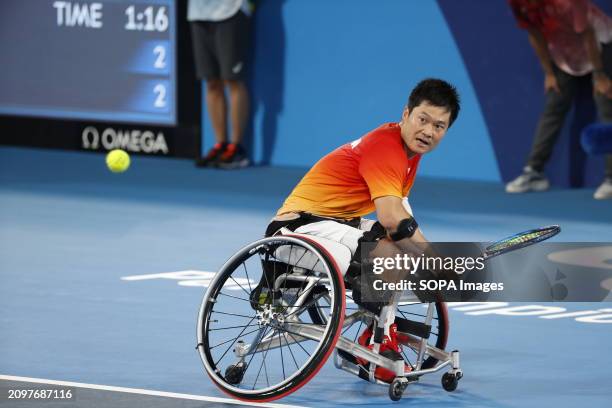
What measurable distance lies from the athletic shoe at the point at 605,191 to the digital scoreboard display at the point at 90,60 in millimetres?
4354

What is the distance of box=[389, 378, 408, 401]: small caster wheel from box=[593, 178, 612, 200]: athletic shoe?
240 inches

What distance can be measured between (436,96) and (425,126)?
0.12 metres

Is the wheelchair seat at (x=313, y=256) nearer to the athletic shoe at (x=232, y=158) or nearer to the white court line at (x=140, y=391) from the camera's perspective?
the white court line at (x=140, y=391)

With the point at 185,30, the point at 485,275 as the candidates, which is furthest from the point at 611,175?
the point at 485,275

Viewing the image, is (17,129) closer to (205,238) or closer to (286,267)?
(205,238)

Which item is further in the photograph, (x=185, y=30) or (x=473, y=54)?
(x=185, y=30)

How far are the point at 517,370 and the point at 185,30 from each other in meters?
8.05

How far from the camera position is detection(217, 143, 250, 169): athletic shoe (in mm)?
13312

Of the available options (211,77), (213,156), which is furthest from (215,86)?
(213,156)

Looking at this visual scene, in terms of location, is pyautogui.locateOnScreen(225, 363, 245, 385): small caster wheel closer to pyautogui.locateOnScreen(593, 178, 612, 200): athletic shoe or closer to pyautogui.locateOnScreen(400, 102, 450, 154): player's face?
pyautogui.locateOnScreen(400, 102, 450, 154): player's face

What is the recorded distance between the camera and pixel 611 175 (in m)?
11.3

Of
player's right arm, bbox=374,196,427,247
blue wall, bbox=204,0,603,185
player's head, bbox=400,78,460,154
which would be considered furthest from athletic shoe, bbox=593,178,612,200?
player's right arm, bbox=374,196,427,247

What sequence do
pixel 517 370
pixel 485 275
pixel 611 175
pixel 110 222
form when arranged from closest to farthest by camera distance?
pixel 485 275, pixel 517 370, pixel 110 222, pixel 611 175

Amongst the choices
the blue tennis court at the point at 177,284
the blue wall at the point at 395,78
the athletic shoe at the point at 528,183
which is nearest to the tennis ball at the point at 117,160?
the blue tennis court at the point at 177,284
